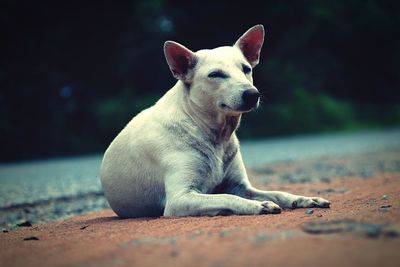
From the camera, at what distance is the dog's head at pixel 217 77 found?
179 inches

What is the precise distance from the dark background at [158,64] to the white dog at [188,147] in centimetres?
1382

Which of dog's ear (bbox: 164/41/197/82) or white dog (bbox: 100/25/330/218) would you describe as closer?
white dog (bbox: 100/25/330/218)

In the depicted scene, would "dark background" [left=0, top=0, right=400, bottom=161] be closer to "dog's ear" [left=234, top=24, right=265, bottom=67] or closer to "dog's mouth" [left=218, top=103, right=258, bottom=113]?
"dog's ear" [left=234, top=24, right=265, bottom=67]

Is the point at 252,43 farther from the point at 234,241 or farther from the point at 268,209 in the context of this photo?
the point at 234,241

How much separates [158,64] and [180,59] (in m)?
17.9

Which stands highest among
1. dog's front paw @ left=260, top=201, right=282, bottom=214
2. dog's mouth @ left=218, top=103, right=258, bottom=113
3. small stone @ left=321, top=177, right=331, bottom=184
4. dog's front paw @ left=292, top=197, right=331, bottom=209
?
dog's mouth @ left=218, top=103, right=258, bottom=113

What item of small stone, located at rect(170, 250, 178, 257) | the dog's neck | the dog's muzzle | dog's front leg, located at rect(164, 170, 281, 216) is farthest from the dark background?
small stone, located at rect(170, 250, 178, 257)

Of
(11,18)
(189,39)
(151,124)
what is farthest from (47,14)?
(151,124)

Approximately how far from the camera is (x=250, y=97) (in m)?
4.47

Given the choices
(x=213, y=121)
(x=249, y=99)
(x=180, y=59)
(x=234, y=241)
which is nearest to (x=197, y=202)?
(x=213, y=121)

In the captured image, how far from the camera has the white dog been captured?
4527mm

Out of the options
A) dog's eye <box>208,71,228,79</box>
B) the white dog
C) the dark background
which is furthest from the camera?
the dark background

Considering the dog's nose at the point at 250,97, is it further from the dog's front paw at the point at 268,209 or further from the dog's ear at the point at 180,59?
the dog's front paw at the point at 268,209

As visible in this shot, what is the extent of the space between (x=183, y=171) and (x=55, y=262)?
1.78 metres
